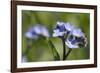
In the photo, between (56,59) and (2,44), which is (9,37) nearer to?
(2,44)

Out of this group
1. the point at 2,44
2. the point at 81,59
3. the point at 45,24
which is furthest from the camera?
the point at 81,59

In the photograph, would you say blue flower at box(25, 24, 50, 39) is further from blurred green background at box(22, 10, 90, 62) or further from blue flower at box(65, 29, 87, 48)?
blue flower at box(65, 29, 87, 48)

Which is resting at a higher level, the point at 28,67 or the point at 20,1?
the point at 20,1

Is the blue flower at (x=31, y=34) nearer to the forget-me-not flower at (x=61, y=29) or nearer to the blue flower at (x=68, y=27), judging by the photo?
the forget-me-not flower at (x=61, y=29)

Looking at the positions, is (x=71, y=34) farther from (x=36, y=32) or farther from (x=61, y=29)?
(x=36, y=32)

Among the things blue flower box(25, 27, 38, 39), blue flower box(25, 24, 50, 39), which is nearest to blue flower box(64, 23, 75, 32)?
blue flower box(25, 24, 50, 39)

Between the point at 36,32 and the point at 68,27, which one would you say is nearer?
the point at 36,32

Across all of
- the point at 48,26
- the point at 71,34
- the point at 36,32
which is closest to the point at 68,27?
the point at 71,34

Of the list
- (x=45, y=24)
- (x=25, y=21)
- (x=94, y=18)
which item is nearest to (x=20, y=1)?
(x=25, y=21)
